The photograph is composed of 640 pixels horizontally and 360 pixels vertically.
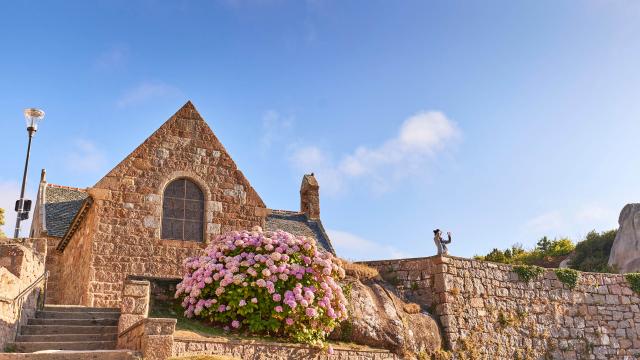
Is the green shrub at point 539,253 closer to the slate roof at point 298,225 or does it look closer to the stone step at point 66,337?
the slate roof at point 298,225

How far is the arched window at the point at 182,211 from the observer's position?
15967 mm

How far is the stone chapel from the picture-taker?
15.1 metres

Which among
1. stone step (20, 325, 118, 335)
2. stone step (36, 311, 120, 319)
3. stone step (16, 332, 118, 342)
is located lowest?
stone step (16, 332, 118, 342)

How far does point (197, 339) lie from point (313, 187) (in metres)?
19.9

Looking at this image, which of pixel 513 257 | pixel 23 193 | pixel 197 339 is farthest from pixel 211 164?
pixel 513 257

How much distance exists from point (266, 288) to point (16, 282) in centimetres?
434

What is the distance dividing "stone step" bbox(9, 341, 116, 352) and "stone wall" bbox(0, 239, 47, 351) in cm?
21

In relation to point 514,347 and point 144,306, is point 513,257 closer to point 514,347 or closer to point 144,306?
point 514,347

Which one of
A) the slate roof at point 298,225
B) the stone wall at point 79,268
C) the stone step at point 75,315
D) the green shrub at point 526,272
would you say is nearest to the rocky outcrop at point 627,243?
the green shrub at point 526,272

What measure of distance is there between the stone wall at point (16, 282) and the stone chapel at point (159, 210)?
2.83 metres

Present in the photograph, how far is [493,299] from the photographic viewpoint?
16047mm

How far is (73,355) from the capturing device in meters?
8.61

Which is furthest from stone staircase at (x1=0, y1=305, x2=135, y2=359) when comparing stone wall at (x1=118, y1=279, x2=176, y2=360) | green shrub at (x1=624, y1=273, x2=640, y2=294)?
green shrub at (x1=624, y1=273, x2=640, y2=294)

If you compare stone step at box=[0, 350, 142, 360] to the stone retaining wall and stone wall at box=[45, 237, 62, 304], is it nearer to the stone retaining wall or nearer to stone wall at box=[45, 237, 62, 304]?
the stone retaining wall
